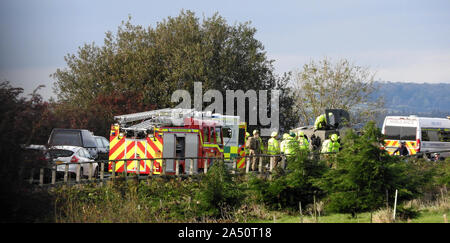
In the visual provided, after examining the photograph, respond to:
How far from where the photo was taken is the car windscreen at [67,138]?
83.8 feet

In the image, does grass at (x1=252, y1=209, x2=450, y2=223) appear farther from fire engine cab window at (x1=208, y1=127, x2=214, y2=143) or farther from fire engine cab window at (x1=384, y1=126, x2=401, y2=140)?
fire engine cab window at (x1=384, y1=126, x2=401, y2=140)

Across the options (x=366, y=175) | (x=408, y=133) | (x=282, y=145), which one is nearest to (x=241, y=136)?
(x=282, y=145)

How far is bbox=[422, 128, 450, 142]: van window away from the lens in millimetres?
36562

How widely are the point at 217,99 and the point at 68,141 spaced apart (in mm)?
23233

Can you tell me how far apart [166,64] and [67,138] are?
77.1 feet

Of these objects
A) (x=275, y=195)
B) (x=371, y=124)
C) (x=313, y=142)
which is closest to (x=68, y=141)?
(x=313, y=142)

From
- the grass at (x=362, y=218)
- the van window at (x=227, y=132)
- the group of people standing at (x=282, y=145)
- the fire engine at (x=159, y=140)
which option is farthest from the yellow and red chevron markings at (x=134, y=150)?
the grass at (x=362, y=218)

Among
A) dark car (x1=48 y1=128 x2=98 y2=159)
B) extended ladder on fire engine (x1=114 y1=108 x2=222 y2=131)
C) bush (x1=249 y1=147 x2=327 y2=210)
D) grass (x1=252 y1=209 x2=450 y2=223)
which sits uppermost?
extended ladder on fire engine (x1=114 y1=108 x2=222 y2=131)

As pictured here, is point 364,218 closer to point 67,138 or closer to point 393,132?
point 67,138

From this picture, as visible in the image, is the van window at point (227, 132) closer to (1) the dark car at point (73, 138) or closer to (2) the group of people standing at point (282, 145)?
(2) the group of people standing at point (282, 145)

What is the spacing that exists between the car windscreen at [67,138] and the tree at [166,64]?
20.1 m

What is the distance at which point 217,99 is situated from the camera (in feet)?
159

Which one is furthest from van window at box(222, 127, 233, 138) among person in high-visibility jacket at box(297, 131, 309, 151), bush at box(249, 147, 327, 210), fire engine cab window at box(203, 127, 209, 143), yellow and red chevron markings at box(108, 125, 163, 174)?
bush at box(249, 147, 327, 210)
